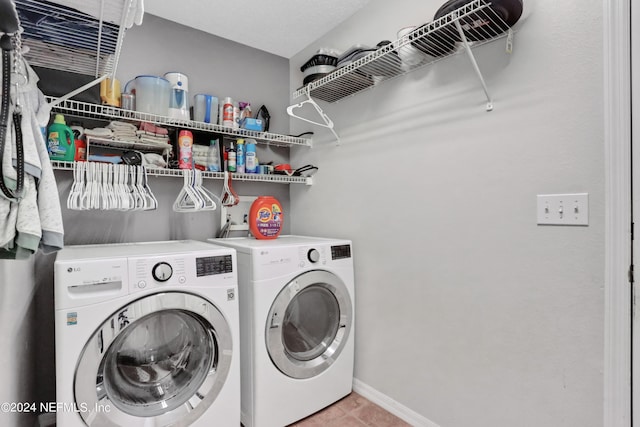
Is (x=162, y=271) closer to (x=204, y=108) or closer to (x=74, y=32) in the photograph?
(x=74, y=32)

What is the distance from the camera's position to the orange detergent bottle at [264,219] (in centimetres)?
214

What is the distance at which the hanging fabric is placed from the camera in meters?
0.88

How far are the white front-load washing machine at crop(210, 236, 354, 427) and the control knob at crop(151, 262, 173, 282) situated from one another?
395 millimetres

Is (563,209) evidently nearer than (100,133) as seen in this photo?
Yes

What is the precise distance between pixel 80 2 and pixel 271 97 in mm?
1634

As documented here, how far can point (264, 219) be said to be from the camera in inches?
84.9

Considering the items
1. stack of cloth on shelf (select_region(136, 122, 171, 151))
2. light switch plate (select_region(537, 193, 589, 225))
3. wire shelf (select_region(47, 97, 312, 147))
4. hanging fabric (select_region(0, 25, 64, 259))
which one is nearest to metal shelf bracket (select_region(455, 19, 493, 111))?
light switch plate (select_region(537, 193, 589, 225))

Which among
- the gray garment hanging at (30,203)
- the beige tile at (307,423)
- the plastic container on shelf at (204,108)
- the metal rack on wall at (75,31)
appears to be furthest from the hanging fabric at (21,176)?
the beige tile at (307,423)

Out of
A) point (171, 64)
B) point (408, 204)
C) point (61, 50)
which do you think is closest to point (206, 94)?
point (171, 64)

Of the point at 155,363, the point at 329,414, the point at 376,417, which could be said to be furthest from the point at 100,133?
the point at 376,417

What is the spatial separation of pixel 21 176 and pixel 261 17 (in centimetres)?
178

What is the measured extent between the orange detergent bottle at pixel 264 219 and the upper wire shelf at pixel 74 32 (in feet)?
3.50

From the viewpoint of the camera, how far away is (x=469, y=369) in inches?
59.9

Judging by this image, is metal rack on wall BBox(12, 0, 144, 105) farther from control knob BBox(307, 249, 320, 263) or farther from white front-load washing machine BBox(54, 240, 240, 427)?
control knob BBox(307, 249, 320, 263)
